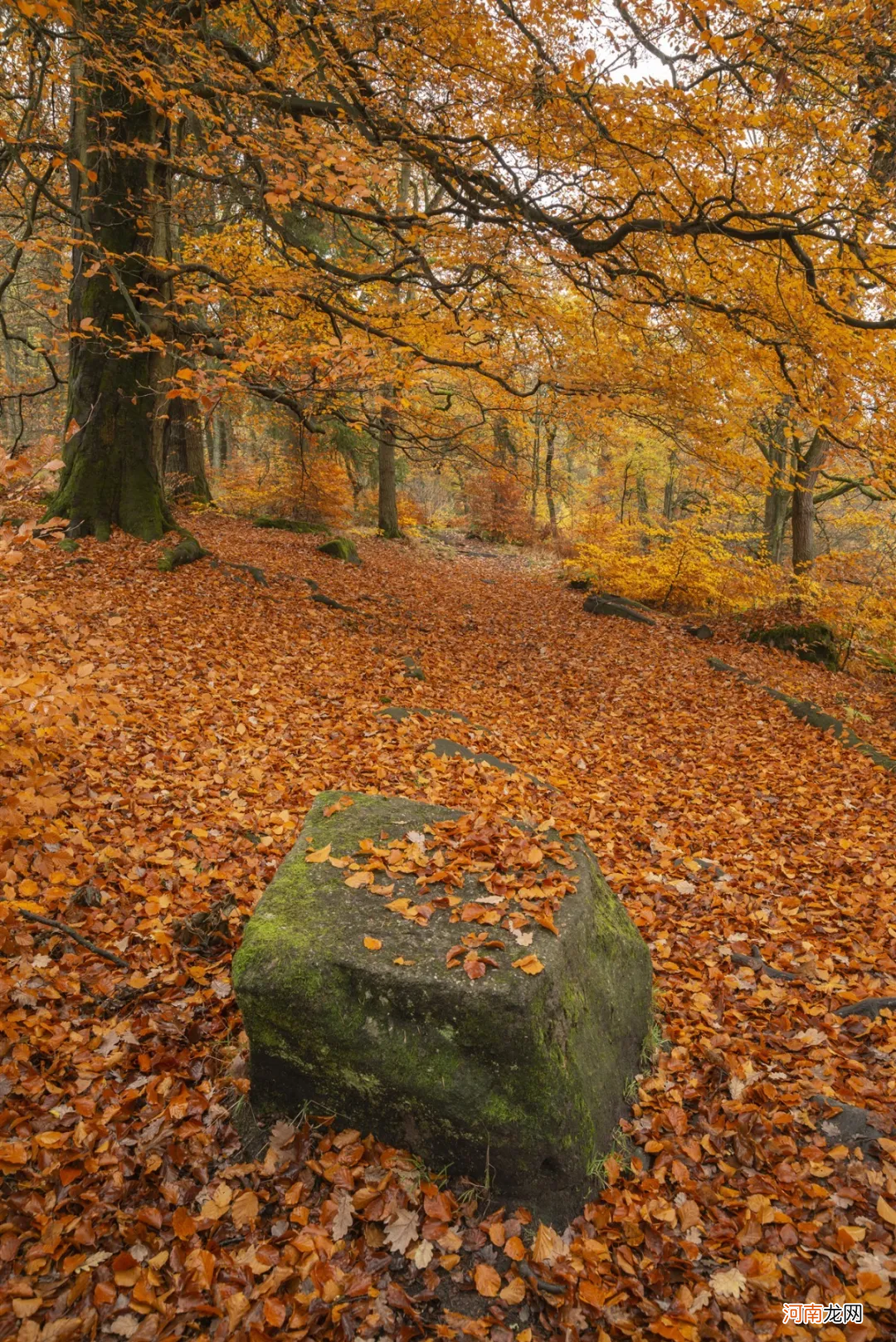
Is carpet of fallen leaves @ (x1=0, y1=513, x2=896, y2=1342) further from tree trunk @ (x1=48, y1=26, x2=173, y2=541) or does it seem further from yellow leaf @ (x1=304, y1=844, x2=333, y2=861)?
tree trunk @ (x1=48, y1=26, x2=173, y2=541)

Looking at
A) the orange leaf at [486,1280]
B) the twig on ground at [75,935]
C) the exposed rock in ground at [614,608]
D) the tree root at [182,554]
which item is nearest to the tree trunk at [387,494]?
the exposed rock in ground at [614,608]

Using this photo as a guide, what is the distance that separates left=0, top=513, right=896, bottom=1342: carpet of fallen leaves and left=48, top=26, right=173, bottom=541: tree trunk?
2.89 metres

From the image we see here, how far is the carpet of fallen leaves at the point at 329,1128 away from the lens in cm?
241

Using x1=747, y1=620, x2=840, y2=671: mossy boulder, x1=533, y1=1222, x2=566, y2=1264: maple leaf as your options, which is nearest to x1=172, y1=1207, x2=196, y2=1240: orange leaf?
x1=533, y1=1222, x2=566, y2=1264: maple leaf

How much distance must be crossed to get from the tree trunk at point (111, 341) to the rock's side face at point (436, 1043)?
8.16 m

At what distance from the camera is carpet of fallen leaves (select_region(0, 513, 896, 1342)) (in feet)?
7.92

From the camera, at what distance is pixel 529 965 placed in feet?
9.04

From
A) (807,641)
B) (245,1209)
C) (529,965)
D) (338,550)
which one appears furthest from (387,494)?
(245,1209)

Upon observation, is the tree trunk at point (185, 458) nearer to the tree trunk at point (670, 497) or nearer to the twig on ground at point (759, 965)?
the tree trunk at point (670, 497)

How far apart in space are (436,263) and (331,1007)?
29.4 feet

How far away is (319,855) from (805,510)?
1383 cm

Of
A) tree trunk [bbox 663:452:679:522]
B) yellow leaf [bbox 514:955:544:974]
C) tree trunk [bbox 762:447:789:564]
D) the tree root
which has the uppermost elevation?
tree trunk [bbox 663:452:679:522]

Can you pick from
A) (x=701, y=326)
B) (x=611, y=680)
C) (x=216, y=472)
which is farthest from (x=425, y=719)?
(x=216, y=472)

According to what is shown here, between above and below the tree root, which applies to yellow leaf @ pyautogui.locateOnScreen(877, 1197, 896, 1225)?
below
